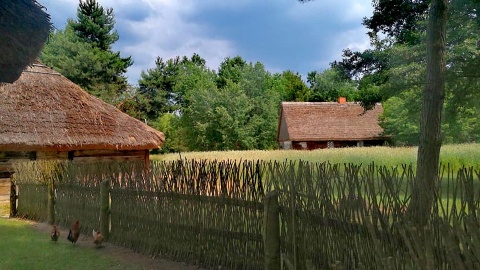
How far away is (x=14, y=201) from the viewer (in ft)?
32.2

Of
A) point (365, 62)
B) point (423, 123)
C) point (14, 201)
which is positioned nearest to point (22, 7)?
point (423, 123)

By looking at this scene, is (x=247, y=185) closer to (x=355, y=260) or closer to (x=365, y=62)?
(x=355, y=260)

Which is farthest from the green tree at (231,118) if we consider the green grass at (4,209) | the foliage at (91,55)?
the green grass at (4,209)

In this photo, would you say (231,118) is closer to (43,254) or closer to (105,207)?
(105,207)

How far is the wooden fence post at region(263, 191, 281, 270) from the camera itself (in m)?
4.09

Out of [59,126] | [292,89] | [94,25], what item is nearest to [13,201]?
[59,126]

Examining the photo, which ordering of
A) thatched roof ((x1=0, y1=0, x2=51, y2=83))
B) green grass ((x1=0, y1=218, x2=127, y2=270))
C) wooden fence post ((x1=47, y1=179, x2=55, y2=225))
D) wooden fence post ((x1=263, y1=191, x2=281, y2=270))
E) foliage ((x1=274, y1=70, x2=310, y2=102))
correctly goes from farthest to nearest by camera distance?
foliage ((x1=274, y1=70, x2=310, y2=102))
wooden fence post ((x1=47, y1=179, x2=55, y2=225))
green grass ((x1=0, y1=218, x2=127, y2=270))
thatched roof ((x1=0, y1=0, x2=51, y2=83))
wooden fence post ((x1=263, y1=191, x2=281, y2=270))

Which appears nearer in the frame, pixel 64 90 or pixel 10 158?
pixel 10 158

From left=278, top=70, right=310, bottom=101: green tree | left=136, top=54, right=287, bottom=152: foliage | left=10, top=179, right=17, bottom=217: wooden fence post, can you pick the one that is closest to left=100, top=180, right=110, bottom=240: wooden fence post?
left=10, top=179, right=17, bottom=217: wooden fence post

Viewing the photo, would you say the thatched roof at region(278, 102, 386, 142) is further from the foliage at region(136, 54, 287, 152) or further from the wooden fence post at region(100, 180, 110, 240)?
the wooden fence post at region(100, 180, 110, 240)

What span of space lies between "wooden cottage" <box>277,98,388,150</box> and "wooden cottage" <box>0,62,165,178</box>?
22.5m

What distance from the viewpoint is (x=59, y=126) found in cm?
1330

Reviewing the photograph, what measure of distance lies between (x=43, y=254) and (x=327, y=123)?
106ft

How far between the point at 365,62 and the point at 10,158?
9.83m
